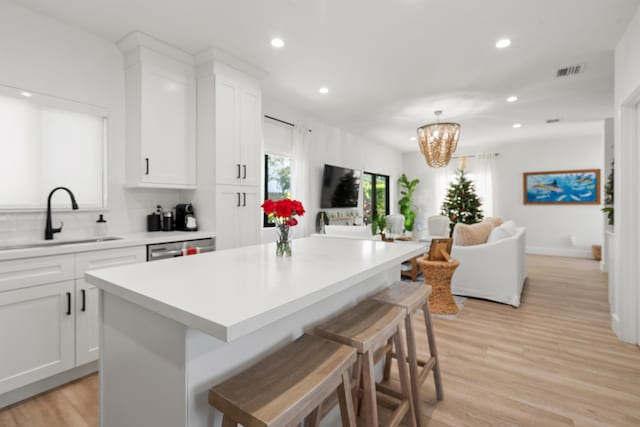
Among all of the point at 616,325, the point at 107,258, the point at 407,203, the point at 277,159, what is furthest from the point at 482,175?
the point at 107,258

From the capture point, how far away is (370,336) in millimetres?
1227

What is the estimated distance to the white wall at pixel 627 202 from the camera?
2.58 metres

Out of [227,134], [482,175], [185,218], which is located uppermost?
[482,175]

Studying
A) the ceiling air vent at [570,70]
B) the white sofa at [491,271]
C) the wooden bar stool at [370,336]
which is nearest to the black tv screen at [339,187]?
the white sofa at [491,271]

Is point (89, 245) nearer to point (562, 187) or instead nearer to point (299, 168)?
point (299, 168)

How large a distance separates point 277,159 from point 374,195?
355 centimetres

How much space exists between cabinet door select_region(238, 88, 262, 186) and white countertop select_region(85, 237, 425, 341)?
1.75m

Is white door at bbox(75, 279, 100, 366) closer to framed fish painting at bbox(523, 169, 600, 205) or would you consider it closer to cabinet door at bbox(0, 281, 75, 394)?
cabinet door at bbox(0, 281, 75, 394)

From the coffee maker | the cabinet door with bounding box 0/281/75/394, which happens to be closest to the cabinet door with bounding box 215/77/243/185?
the coffee maker

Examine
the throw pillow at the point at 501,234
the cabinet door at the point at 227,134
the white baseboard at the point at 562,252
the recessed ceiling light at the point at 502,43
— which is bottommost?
the white baseboard at the point at 562,252

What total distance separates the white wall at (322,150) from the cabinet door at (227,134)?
3.77 feet

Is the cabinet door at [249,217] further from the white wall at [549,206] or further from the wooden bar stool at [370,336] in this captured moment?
the white wall at [549,206]

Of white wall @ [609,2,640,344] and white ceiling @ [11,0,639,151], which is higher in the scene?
white ceiling @ [11,0,639,151]

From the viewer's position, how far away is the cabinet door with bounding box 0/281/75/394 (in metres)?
1.84
